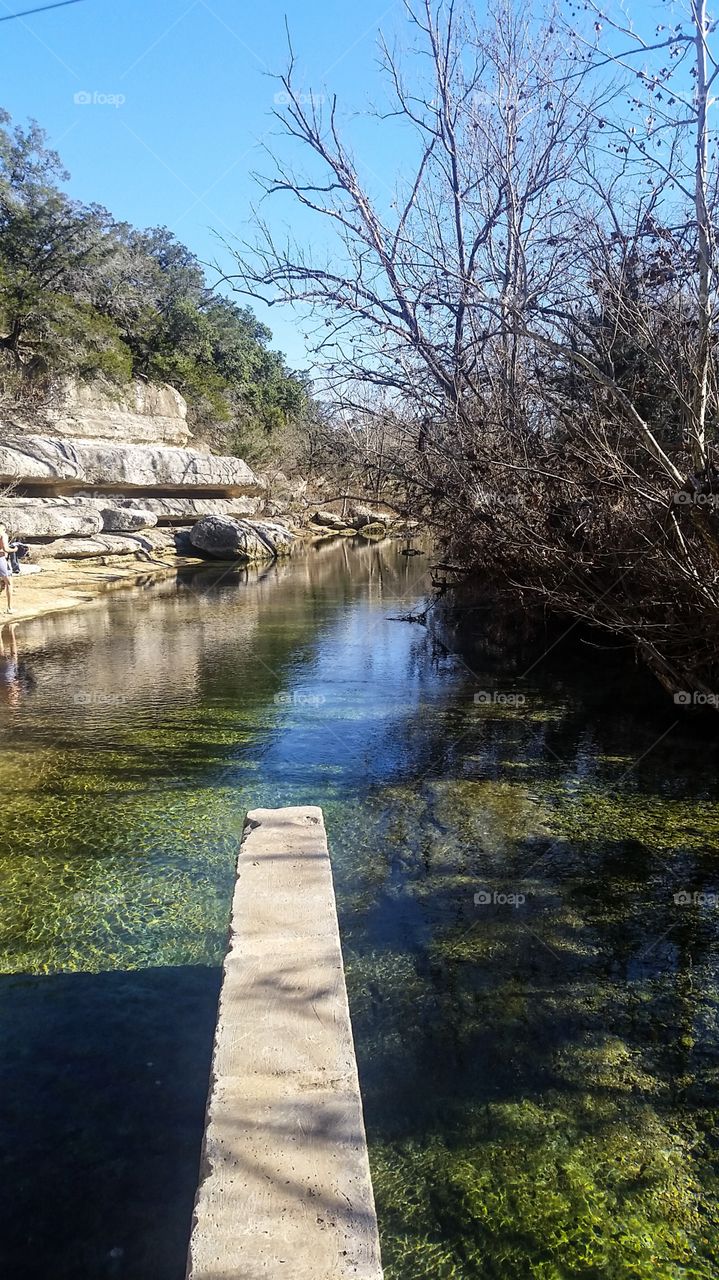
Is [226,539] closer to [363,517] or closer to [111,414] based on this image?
[111,414]

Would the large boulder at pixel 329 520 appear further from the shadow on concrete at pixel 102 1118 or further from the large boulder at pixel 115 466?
the shadow on concrete at pixel 102 1118

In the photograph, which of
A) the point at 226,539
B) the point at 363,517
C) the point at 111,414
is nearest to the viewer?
the point at 111,414

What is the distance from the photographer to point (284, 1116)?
2285 millimetres

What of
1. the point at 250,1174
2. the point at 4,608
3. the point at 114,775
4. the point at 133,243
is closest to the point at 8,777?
the point at 114,775

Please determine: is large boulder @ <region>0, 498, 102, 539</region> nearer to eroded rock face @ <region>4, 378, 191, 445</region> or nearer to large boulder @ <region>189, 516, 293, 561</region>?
eroded rock face @ <region>4, 378, 191, 445</region>

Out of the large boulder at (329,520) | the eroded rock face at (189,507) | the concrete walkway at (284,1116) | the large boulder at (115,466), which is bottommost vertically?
the concrete walkway at (284,1116)

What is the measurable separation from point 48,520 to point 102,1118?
61.0 feet

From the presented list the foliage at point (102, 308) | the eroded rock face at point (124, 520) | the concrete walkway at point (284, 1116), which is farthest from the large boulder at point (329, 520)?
the concrete walkway at point (284, 1116)

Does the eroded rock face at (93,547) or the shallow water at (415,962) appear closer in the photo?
the shallow water at (415,962)

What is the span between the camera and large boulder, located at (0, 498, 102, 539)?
62.3 feet

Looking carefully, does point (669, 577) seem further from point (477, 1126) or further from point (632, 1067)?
point (477, 1126)

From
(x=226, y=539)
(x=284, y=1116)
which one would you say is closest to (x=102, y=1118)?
(x=284, y=1116)

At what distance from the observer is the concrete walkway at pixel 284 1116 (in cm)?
188

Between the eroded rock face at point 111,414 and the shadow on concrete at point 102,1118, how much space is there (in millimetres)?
18950
